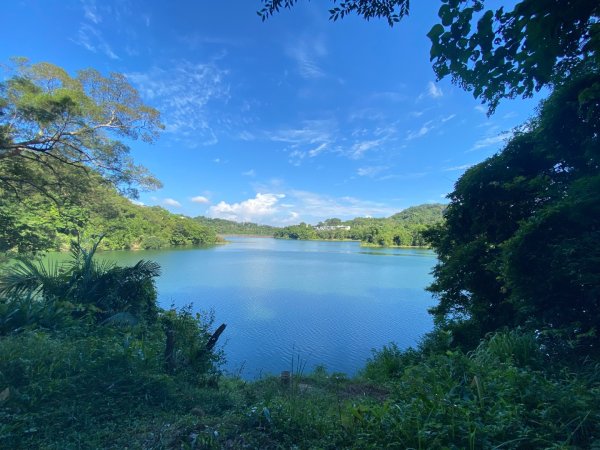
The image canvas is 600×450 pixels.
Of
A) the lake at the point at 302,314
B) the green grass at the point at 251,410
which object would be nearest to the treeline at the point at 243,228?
the lake at the point at 302,314

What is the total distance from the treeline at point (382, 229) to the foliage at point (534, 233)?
71.5 inches

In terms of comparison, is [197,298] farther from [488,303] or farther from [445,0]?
[445,0]

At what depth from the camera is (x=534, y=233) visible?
15.4 ft

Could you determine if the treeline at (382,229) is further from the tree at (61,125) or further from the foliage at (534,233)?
the tree at (61,125)

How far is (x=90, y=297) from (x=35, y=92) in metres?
5.93

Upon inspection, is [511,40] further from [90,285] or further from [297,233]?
[297,233]

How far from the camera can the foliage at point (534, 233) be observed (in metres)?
4.09

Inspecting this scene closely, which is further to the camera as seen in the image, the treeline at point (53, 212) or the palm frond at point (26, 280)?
the treeline at point (53, 212)

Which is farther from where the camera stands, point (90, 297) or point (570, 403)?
point (90, 297)

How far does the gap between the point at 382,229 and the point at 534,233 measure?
240 ft

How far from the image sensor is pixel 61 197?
8.81m

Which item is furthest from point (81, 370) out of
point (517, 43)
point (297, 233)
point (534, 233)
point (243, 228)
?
point (243, 228)

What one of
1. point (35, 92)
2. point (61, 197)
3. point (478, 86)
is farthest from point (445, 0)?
point (61, 197)

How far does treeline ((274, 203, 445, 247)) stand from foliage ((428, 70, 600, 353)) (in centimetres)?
182
